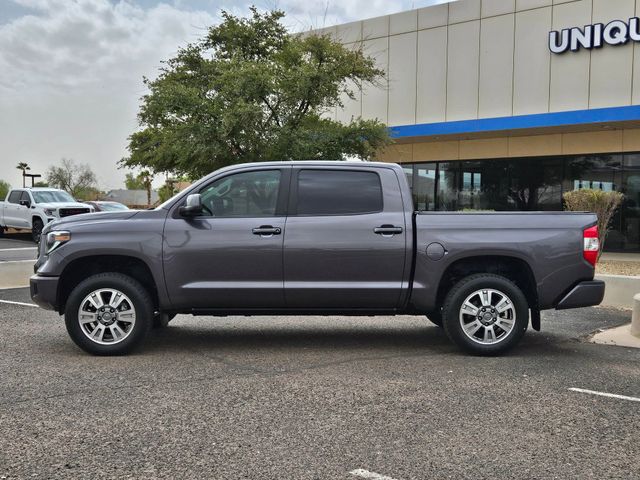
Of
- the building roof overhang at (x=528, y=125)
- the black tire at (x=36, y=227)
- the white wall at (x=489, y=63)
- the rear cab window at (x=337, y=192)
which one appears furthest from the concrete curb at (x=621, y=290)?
the black tire at (x=36, y=227)

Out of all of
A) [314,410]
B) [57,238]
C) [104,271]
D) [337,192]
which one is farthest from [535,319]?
[57,238]

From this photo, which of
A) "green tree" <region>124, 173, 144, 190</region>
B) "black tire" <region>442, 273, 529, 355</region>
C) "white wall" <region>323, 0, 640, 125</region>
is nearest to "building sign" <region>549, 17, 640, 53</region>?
"white wall" <region>323, 0, 640, 125</region>

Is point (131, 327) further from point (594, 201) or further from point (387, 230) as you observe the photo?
point (594, 201)

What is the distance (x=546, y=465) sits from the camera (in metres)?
3.72

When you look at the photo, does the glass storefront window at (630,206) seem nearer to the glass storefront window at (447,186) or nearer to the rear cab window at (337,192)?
the glass storefront window at (447,186)

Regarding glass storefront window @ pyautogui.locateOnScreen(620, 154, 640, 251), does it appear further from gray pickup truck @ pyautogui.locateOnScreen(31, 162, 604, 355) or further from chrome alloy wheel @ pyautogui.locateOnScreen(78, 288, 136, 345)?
chrome alloy wheel @ pyautogui.locateOnScreen(78, 288, 136, 345)

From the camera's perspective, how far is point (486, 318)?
6434 millimetres

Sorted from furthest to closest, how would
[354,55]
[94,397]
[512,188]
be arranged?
1. [354,55]
2. [512,188]
3. [94,397]

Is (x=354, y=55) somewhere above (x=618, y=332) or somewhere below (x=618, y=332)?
above

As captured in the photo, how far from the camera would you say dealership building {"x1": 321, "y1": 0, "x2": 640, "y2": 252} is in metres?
18.1

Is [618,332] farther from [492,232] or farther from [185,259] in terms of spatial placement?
[185,259]

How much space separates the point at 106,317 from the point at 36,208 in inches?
718

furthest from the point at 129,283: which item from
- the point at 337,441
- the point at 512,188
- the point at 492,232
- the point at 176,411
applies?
the point at 512,188

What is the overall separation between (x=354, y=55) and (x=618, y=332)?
16.3 metres
